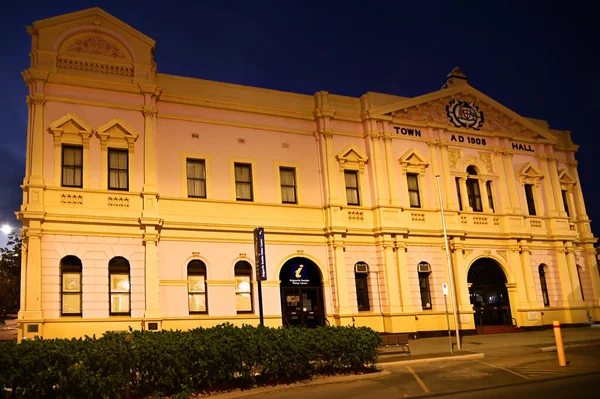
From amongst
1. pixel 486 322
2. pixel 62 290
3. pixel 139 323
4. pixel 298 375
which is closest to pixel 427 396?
pixel 298 375

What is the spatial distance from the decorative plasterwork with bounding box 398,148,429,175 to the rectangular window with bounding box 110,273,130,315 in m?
14.4

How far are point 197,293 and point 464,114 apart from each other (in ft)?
58.0

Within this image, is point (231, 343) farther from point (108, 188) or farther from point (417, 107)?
point (417, 107)

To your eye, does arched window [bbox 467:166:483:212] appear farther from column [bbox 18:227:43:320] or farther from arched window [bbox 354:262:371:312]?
column [bbox 18:227:43:320]

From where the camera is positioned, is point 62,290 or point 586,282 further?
point 586,282

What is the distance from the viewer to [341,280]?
87.5 feet

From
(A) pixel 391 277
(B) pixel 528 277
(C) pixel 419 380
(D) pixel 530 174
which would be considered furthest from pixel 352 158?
(C) pixel 419 380

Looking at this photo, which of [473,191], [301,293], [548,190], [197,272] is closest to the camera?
[197,272]

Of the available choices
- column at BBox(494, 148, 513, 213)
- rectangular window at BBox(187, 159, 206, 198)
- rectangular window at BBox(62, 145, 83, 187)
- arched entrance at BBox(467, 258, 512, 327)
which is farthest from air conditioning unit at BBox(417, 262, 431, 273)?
rectangular window at BBox(62, 145, 83, 187)

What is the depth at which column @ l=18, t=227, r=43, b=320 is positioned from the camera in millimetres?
20391

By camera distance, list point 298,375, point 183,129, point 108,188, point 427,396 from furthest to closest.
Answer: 1. point 183,129
2. point 108,188
3. point 298,375
4. point 427,396

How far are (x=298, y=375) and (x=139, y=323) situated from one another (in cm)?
887

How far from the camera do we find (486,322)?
30969 millimetres

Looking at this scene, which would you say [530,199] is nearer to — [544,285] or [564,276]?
[564,276]
